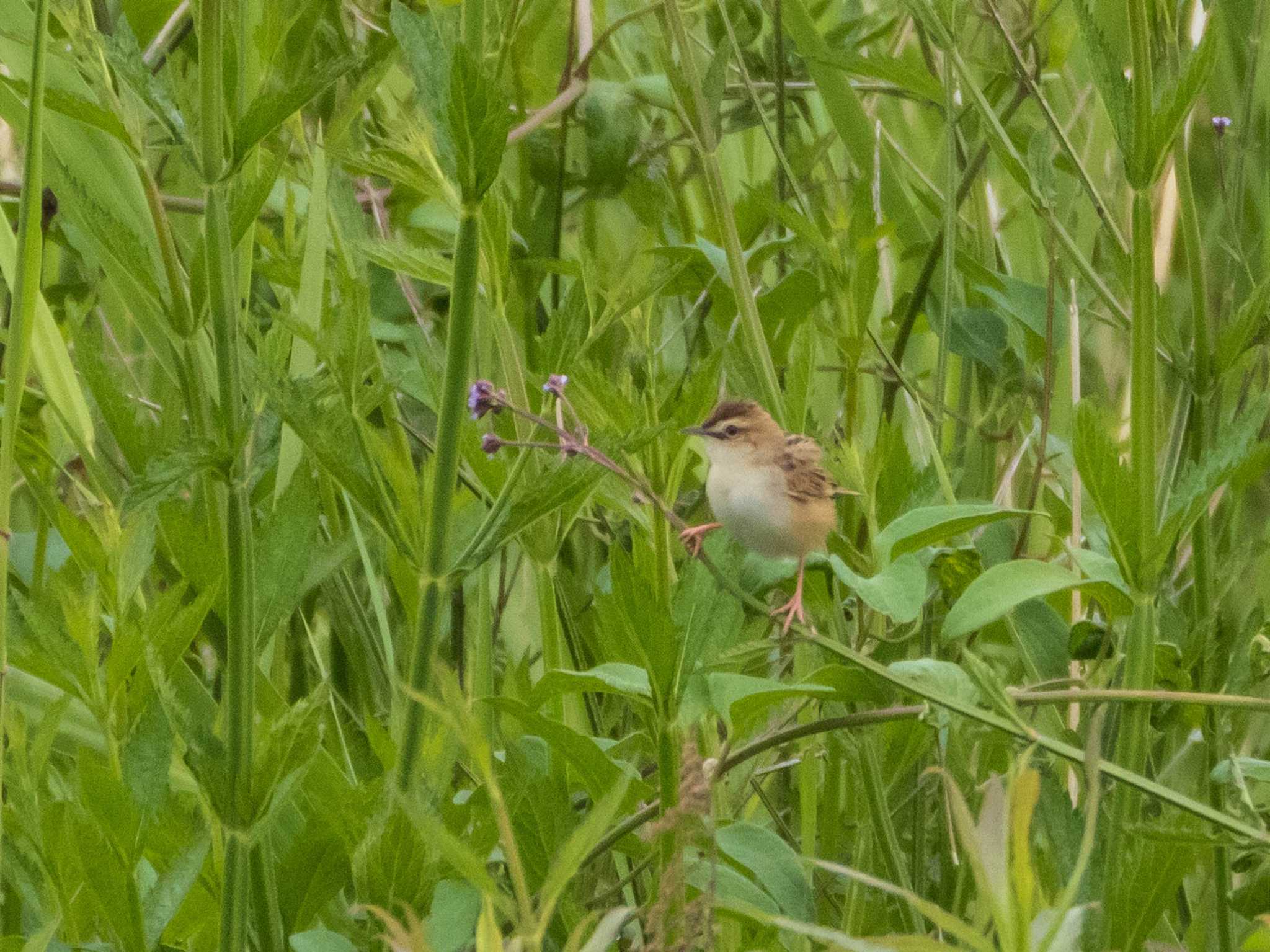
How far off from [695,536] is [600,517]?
372mm

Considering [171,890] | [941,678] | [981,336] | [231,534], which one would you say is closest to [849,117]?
[981,336]

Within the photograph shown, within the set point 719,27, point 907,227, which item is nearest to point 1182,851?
point 907,227

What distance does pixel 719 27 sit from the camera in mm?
1726

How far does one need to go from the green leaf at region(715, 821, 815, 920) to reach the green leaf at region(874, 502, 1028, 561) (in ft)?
0.64

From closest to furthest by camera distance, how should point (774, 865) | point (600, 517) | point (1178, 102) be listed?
point (1178, 102) → point (774, 865) → point (600, 517)

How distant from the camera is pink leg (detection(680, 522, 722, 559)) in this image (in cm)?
105

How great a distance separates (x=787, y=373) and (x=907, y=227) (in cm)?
44

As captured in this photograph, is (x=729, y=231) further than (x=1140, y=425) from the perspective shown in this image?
Yes

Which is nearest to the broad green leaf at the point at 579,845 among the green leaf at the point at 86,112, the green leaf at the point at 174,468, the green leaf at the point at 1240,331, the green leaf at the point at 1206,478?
the green leaf at the point at 174,468

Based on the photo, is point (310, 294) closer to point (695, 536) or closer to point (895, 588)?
point (695, 536)

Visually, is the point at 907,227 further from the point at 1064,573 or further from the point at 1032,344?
the point at 1064,573

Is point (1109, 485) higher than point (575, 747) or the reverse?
higher

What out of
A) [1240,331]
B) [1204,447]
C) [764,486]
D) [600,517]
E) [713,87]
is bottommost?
[600,517]

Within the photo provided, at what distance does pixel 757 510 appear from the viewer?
54.2 inches
